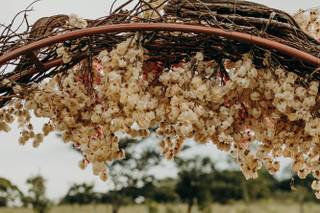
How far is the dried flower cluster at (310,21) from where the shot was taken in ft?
7.01

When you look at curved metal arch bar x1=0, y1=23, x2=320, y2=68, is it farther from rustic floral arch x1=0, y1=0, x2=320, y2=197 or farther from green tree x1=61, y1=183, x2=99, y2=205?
green tree x1=61, y1=183, x2=99, y2=205

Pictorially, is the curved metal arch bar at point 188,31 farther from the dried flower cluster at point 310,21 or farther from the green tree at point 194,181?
the green tree at point 194,181

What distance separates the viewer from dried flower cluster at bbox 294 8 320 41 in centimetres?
214

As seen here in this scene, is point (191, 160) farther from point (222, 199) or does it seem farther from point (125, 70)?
point (125, 70)

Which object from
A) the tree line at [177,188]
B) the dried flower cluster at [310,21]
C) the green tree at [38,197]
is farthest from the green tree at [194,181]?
the dried flower cluster at [310,21]

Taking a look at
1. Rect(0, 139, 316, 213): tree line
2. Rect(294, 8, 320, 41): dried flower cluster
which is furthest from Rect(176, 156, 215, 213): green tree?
Rect(294, 8, 320, 41): dried flower cluster

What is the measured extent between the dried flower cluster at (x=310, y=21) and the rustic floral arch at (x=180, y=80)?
15.3 inches

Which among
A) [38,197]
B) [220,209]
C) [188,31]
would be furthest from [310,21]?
[220,209]

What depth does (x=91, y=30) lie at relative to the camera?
1651 mm

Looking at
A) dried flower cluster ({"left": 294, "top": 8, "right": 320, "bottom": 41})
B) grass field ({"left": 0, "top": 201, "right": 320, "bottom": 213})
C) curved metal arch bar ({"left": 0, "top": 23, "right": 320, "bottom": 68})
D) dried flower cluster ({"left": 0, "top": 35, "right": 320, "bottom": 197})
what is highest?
dried flower cluster ({"left": 294, "top": 8, "right": 320, "bottom": 41})

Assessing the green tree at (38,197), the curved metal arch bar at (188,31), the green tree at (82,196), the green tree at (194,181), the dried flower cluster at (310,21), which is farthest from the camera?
the green tree at (194,181)

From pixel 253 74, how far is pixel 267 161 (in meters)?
0.35

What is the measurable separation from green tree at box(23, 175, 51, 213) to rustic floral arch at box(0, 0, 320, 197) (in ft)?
20.4

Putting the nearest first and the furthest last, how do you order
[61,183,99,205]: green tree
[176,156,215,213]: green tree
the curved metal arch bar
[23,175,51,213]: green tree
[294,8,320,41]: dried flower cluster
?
1. the curved metal arch bar
2. [294,8,320,41]: dried flower cluster
3. [23,175,51,213]: green tree
4. [61,183,99,205]: green tree
5. [176,156,215,213]: green tree
